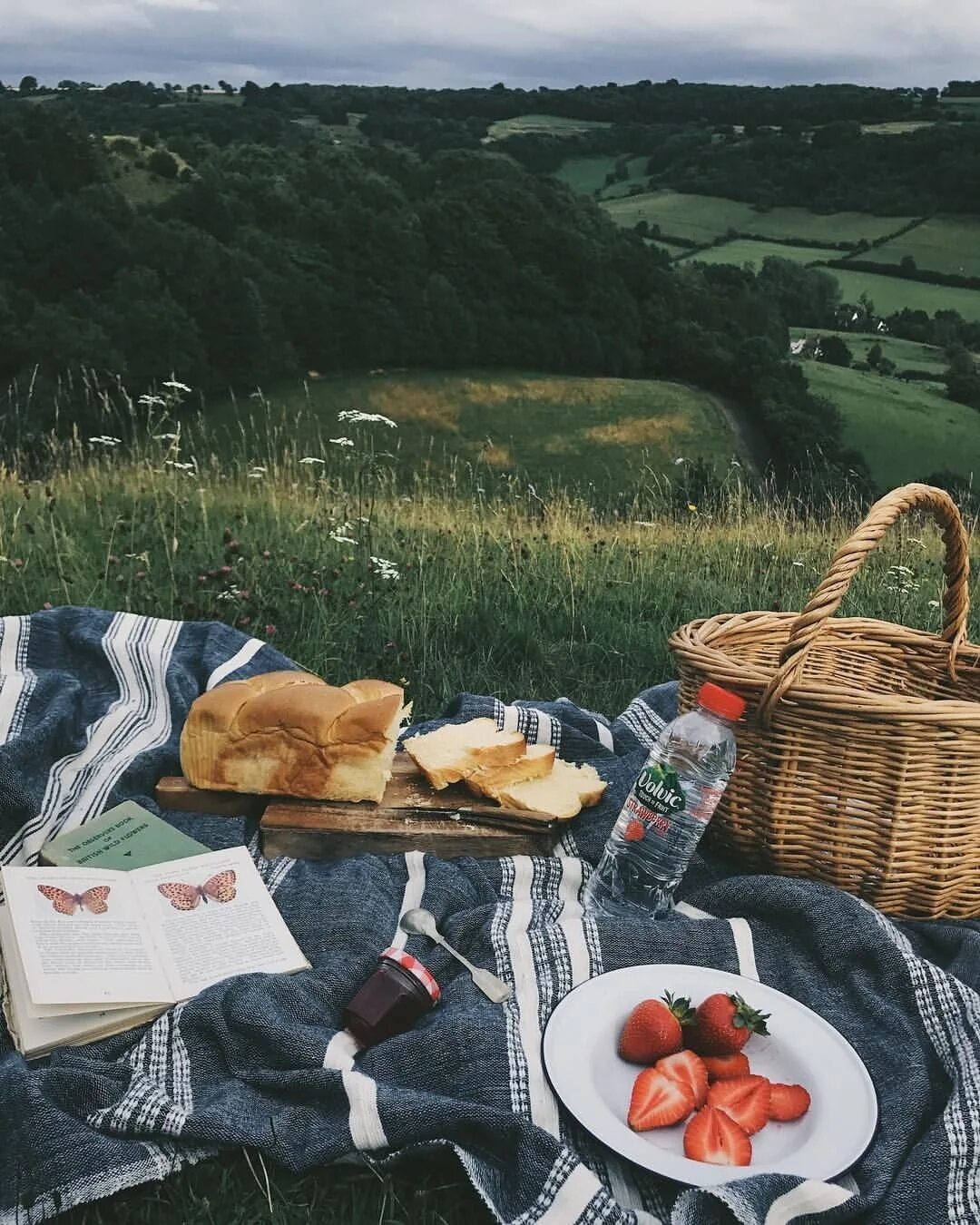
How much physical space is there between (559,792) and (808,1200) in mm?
1275

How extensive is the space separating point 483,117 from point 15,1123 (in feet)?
46.7

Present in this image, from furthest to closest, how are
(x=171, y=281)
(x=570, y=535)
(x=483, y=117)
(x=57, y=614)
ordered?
1. (x=171, y=281)
2. (x=483, y=117)
3. (x=570, y=535)
4. (x=57, y=614)

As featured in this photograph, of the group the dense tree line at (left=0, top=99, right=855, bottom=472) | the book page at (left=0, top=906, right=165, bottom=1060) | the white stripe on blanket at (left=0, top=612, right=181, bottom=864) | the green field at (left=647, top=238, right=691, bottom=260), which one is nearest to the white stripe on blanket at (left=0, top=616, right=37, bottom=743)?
the white stripe on blanket at (left=0, top=612, right=181, bottom=864)

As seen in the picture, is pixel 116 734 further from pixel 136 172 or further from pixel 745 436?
pixel 136 172

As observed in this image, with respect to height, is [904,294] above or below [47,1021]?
above

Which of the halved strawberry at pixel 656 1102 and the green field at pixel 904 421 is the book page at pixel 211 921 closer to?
the halved strawberry at pixel 656 1102

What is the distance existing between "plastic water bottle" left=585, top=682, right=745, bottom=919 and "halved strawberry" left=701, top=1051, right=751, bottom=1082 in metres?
0.50

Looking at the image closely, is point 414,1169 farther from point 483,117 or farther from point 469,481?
point 483,117

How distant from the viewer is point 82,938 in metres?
2.11

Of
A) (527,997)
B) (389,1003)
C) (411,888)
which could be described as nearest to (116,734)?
(411,888)

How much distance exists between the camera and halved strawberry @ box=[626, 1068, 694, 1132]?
5.71ft

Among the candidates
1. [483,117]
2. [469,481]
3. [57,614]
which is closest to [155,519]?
[57,614]

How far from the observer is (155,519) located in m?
5.27

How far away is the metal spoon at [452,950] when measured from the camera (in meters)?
2.09
